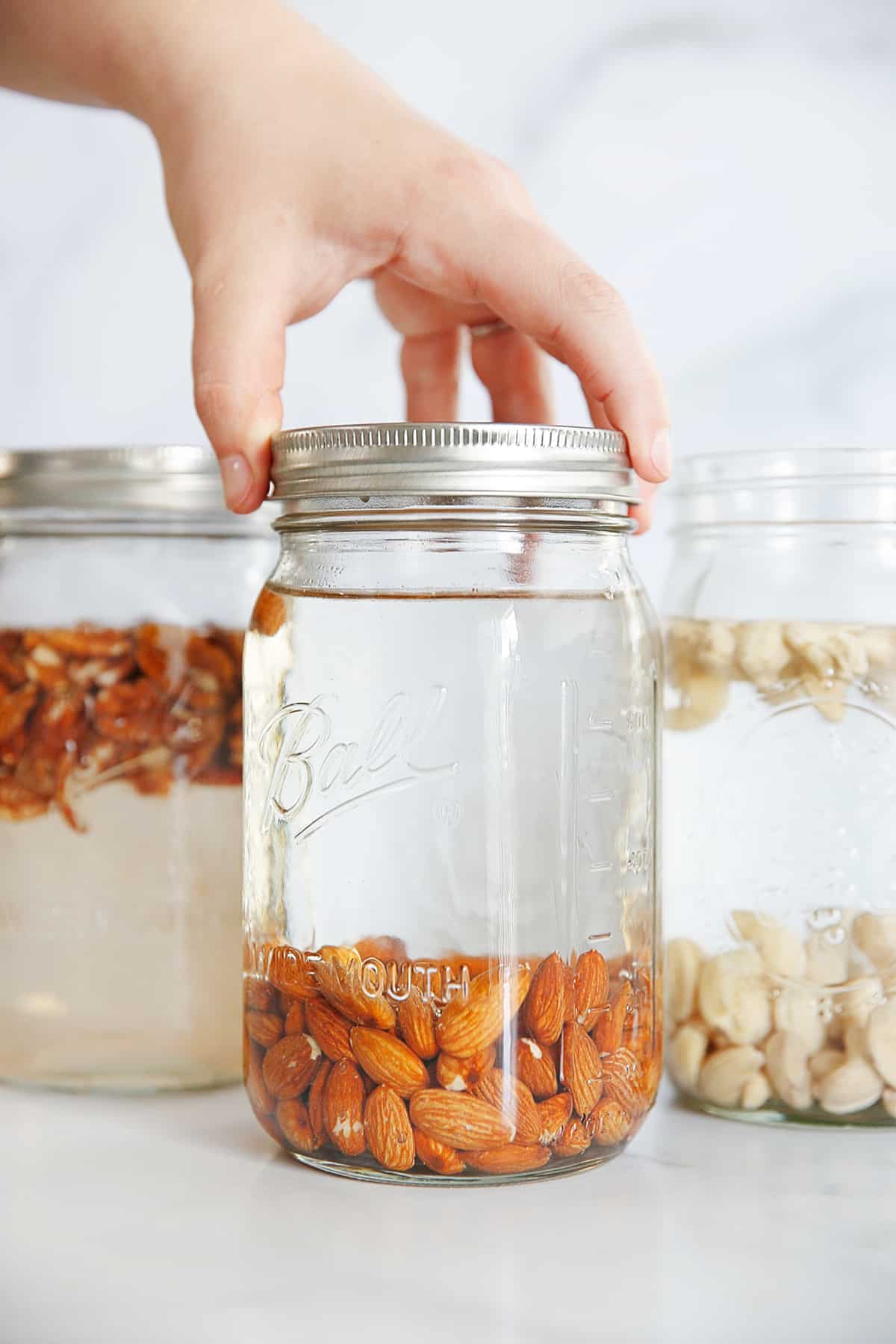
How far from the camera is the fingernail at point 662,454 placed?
0.64 metres

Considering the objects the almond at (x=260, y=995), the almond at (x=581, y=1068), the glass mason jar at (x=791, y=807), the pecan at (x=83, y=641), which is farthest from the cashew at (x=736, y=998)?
the pecan at (x=83, y=641)

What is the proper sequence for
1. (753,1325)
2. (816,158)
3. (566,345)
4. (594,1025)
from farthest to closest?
1. (816,158)
2. (566,345)
3. (594,1025)
4. (753,1325)

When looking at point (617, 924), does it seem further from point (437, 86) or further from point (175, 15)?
point (437, 86)

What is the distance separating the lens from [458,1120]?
563 mm

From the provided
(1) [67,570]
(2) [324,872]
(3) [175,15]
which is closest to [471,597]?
(2) [324,872]

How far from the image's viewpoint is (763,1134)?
671 millimetres

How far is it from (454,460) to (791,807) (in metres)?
0.24

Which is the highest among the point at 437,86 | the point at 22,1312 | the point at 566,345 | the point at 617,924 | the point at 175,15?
the point at 437,86

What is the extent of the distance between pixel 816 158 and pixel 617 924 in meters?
0.75

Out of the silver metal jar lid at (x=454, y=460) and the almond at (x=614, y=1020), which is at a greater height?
the silver metal jar lid at (x=454, y=460)

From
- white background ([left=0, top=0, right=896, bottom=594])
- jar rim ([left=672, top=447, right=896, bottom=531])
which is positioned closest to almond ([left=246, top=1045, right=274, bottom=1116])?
jar rim ([left=672, top=447, right=896, bottom=531])

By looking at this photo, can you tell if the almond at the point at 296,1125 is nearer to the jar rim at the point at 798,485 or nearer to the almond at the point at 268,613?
the almond at the point at 268,613

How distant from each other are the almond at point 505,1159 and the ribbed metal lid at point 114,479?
1.11ft

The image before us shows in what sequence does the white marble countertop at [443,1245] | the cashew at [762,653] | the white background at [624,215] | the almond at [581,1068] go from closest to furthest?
the white marble countertop at [443,1245]
the almond at [581,1068]
the cashew at [762,653]
the white background at [624,215]
